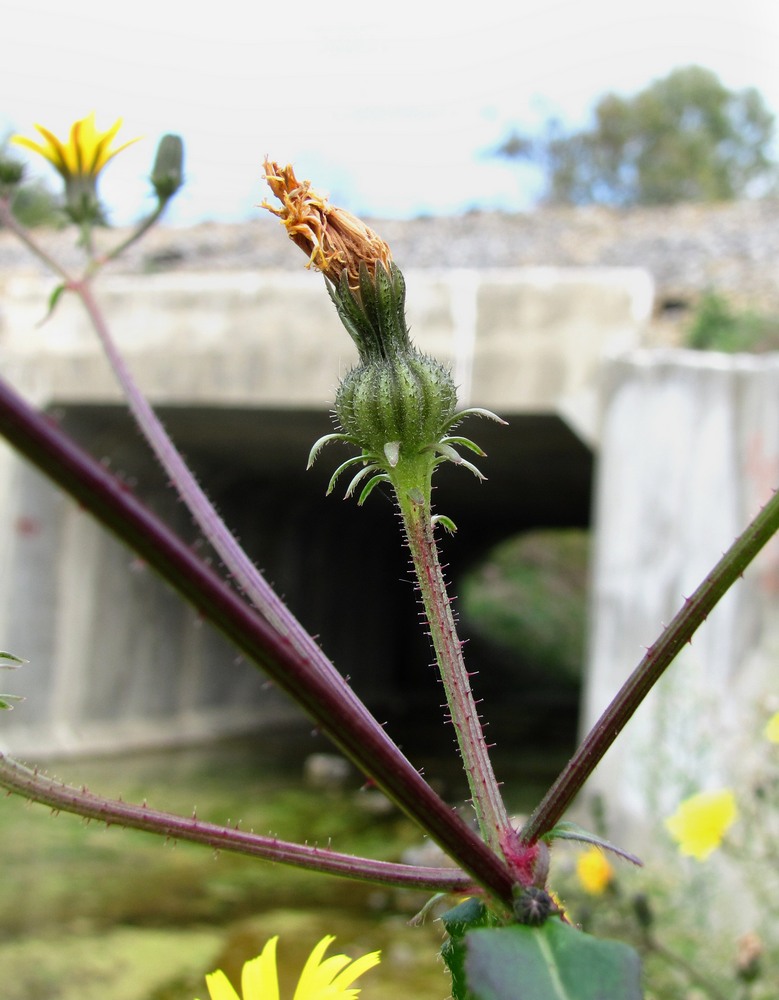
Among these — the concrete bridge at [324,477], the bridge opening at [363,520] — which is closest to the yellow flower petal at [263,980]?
the concrete bridge at [324,477]

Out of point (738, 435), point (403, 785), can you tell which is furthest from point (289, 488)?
point (403, 785)

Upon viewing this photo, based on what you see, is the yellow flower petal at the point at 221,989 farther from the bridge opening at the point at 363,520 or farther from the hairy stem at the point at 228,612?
the bridge opening at the point at 363,520

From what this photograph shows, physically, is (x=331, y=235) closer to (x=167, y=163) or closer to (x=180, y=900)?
(x=167, y=163)

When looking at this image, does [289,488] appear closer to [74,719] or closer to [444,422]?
[74,719]

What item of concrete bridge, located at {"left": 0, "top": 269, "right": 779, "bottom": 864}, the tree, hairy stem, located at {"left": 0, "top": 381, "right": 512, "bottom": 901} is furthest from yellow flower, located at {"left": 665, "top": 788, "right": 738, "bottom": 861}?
the tree

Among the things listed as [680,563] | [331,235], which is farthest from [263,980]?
[680,563]

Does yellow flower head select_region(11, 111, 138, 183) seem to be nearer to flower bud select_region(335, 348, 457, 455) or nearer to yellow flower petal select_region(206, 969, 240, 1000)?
flower bud select_region(335, 348, 457, 455)
